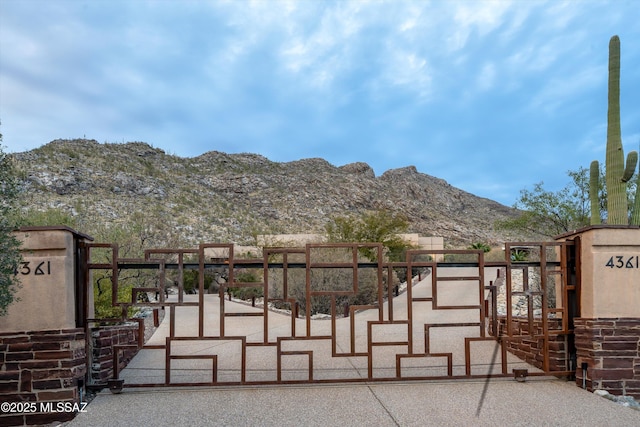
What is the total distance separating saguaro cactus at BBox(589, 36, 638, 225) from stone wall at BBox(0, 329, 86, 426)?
29.6 ft

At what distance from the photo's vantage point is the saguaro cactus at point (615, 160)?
9.57m

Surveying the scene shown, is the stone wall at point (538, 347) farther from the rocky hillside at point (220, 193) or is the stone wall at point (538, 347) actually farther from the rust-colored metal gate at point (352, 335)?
the rocky hillside at point (220, 193)

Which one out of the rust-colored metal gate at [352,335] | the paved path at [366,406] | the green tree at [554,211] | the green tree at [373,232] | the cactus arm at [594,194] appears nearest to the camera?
the paved path at [366,406]

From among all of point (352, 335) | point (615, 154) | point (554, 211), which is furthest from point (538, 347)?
point (554, 211)

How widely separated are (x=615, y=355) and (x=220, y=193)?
4762cm

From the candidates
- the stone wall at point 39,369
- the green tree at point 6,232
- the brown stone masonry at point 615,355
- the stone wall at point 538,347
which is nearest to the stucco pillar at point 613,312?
the brown stone masonry at point 615,355

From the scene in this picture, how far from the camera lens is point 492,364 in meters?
7.62

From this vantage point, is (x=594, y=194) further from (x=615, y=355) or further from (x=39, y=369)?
(x=39, y=369)

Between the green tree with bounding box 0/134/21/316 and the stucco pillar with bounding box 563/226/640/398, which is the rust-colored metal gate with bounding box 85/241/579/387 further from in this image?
the green tree with bounding box 0/134/21/316

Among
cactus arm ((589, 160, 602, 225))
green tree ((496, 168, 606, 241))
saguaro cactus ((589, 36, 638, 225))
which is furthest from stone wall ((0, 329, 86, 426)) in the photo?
green tree ((496, 168, 606, 241))

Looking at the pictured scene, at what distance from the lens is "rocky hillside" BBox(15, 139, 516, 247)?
3956 cm

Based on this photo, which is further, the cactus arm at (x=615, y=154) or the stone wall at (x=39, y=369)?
the cactus arm at (x=615, y=154)

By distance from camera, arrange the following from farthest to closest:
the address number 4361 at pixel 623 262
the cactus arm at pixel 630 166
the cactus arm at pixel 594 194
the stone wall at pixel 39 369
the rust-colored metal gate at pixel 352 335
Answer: the cactus arm at pixel 594 194 < the cactus arm at pixel 630 166 < the address number 4361 at pixel 623 262 < the rust-colored metal gate at pixel 352 335 < the stone wall at pixel 39 369

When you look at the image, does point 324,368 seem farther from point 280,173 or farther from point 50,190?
point 280,173
